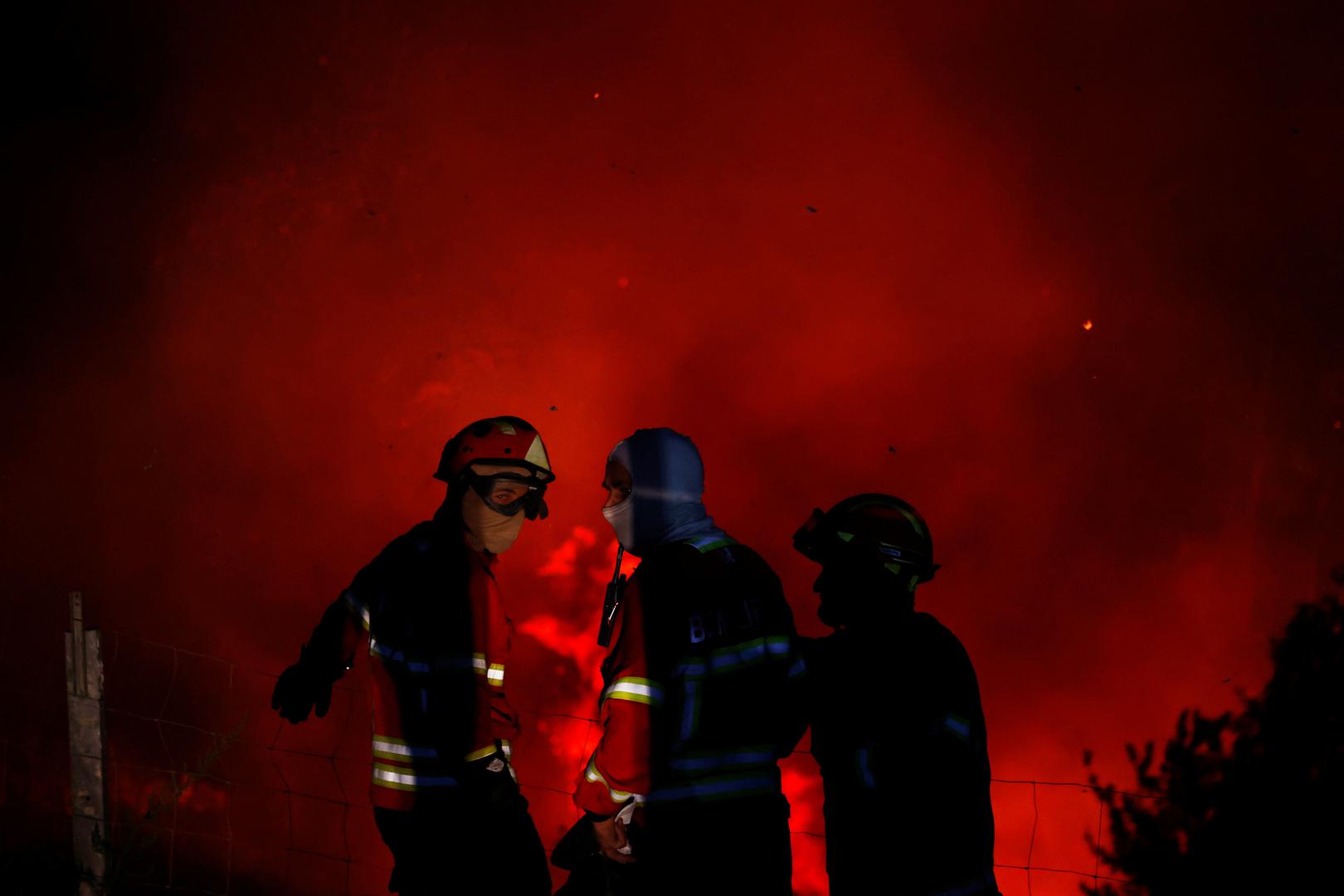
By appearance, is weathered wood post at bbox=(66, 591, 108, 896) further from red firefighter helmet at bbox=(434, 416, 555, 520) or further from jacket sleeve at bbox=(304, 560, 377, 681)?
red firefighter helmet at bbox=(434, 416, 555, 520)

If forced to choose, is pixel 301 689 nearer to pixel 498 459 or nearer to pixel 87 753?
pixel 498 459

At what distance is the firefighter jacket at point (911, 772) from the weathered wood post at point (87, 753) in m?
3.31

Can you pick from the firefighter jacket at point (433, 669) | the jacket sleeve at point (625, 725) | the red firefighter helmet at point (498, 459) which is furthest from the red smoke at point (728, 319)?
the jacket sleeve at point (625, 725)

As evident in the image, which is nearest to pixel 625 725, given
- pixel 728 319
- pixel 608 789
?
pixel 608 789

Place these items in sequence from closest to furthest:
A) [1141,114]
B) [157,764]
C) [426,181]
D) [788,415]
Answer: [1141,114] → [788,415] → [426,181] → [157,764]

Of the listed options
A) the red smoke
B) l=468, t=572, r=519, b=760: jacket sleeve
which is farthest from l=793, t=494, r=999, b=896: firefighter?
the red smoke

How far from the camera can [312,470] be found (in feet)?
21.6

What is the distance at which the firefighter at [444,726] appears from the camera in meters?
3.00

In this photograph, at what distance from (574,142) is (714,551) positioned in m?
4.11

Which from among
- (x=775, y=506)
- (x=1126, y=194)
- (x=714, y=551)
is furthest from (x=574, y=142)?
(x=714, y=551)

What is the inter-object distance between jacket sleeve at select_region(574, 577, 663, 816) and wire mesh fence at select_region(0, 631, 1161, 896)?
12.3 feet

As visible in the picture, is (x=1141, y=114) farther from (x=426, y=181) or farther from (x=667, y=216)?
(x=426, y=181)

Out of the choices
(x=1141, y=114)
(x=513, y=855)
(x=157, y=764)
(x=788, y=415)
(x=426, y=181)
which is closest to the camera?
(x=513, y=855)

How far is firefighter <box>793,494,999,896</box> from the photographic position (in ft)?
8.41
